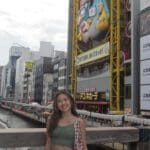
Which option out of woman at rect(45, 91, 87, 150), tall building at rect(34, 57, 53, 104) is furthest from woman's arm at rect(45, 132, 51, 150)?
tall building at rect(34, 57, 53, 104)

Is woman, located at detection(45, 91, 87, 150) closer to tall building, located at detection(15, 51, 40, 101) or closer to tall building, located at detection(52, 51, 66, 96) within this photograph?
tall building, located at detection(52, 51, 66, 96)

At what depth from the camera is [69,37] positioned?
233 feet

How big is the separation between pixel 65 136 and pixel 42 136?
0.52m

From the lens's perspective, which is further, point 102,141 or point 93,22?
point 93,22

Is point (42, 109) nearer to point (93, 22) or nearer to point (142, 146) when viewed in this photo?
point (93, 22)

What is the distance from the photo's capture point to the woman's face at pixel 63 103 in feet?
13.8

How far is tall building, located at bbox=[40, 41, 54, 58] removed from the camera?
128962 mm

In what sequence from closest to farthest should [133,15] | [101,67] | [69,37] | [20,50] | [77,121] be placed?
[77,121]
[133,15]
[101,67]
[69,37]
[20,50]

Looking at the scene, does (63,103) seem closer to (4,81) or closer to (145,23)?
(145,23)

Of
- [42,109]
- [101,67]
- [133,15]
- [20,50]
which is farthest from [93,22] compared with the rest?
[20,50]

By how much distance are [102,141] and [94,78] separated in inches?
1978

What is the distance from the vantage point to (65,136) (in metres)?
4.03

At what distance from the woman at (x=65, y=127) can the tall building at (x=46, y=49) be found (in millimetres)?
124268

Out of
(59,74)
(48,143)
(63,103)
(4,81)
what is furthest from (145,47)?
(4,81)
